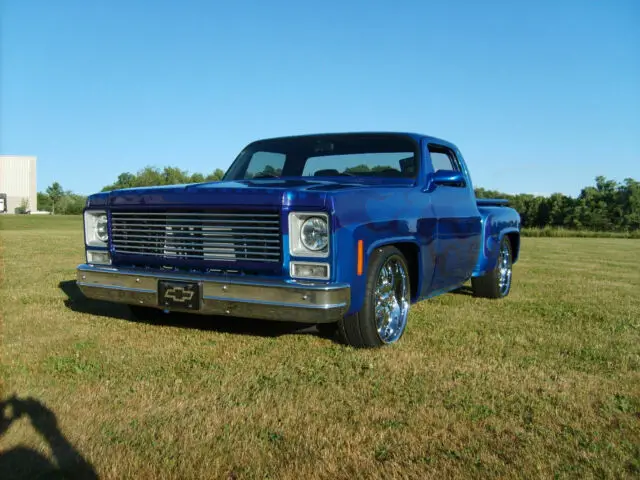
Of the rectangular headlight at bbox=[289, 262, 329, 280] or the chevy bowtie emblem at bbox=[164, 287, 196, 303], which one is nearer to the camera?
the rectangular headlight at bbox=[289, 262, 329, 280]

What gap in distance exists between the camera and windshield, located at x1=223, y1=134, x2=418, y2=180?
5301 mm

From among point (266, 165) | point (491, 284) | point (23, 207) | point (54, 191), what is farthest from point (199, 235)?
point (54, 191)

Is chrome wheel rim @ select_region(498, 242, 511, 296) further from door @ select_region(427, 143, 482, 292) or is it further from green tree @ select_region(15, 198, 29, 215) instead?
green tree @ select_region(15, 198, 29, 215)

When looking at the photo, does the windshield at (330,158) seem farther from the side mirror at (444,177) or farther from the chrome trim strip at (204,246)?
the chrome trim strip at (204,246)

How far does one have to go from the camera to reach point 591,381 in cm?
365

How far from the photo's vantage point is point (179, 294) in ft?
13.2

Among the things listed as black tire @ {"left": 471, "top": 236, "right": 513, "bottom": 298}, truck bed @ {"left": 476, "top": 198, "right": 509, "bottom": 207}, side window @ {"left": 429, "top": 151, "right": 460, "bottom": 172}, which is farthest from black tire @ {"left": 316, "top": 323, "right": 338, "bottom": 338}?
truck bed @ {"left": 476, "top": 198, "right": 509, "bottom": 207}

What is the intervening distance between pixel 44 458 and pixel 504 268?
6.10 m

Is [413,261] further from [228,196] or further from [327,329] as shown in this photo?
[228,196]

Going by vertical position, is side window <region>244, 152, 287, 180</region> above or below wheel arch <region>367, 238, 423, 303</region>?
above

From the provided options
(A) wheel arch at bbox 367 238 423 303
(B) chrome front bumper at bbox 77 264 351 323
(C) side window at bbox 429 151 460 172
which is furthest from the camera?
(C) side window at bbox 429 151 460 172

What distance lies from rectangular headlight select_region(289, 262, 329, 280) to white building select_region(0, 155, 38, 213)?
103m

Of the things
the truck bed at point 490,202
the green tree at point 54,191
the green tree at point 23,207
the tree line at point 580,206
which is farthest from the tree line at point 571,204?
the truck bed at point 490,202

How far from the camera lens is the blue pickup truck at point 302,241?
378cm
